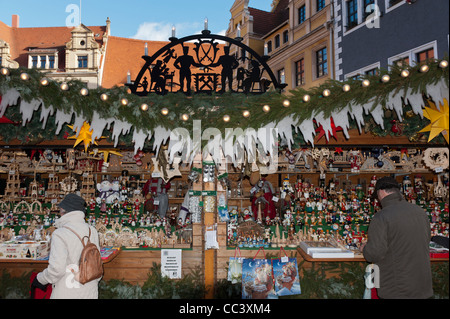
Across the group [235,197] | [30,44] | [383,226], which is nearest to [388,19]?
[235,197]

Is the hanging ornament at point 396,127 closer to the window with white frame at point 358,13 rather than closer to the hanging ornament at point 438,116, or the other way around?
the hanging ornament at point 438,116

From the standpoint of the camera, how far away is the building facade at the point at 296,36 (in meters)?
15.1

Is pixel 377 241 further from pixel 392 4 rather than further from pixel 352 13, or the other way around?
pixel 352 13

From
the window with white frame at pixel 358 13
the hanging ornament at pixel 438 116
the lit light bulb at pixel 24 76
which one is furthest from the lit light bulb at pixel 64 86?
the window with white frame at pixel 358 13

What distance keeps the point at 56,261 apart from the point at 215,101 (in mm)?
2430

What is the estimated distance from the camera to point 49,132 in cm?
457

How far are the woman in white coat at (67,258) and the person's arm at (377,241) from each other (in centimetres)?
265

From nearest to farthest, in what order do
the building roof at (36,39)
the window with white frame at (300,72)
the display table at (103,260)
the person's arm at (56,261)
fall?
1. the person's arm at (56,261)
2. the display table at (103,260)
3. the window with white frame at (300,72)
4. the building roof at (36,39)

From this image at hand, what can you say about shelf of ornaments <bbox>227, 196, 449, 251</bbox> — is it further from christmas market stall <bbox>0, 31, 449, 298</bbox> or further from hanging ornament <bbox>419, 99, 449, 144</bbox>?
hanging ornament <bbox>419, 99, 449, 144</bbox>

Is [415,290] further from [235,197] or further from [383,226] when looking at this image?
[235,197]

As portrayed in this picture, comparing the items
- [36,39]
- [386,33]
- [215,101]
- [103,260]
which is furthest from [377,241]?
[36,39]

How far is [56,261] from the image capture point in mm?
2980
